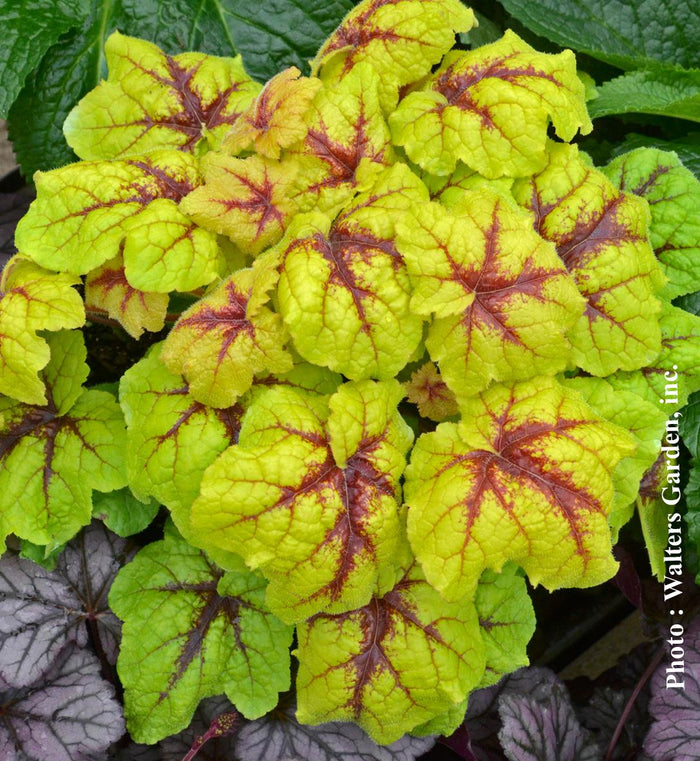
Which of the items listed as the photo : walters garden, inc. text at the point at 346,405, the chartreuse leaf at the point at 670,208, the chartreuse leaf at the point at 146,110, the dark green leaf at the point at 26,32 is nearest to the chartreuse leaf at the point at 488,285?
the photo : walters garden, inc. text at the point at 346,405

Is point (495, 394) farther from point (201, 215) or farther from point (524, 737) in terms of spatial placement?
point (524, 737)

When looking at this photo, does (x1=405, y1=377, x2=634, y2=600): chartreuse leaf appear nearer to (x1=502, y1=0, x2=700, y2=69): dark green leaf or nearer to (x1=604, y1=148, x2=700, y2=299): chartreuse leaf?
(x1=604, y1=148, x2=700, y2=299): chartreuse leaf

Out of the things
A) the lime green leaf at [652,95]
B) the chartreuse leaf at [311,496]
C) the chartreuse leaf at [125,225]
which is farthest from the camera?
the lime green leaf at [652,95]

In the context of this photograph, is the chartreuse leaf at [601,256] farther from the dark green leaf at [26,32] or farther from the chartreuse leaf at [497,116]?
the dark green leaf at [26,32]

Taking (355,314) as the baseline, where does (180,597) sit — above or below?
below

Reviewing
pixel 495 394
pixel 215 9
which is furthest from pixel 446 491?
pixel 215 9

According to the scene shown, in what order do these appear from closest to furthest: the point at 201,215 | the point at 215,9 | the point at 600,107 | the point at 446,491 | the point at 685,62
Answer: the point at 446,491, the point at 201,215, the point at 600,107, the point at 215,9, the point at 685,62

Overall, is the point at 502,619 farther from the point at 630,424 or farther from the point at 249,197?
the point at 249,197

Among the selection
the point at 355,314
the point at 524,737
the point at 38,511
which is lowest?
the point at 524,737
